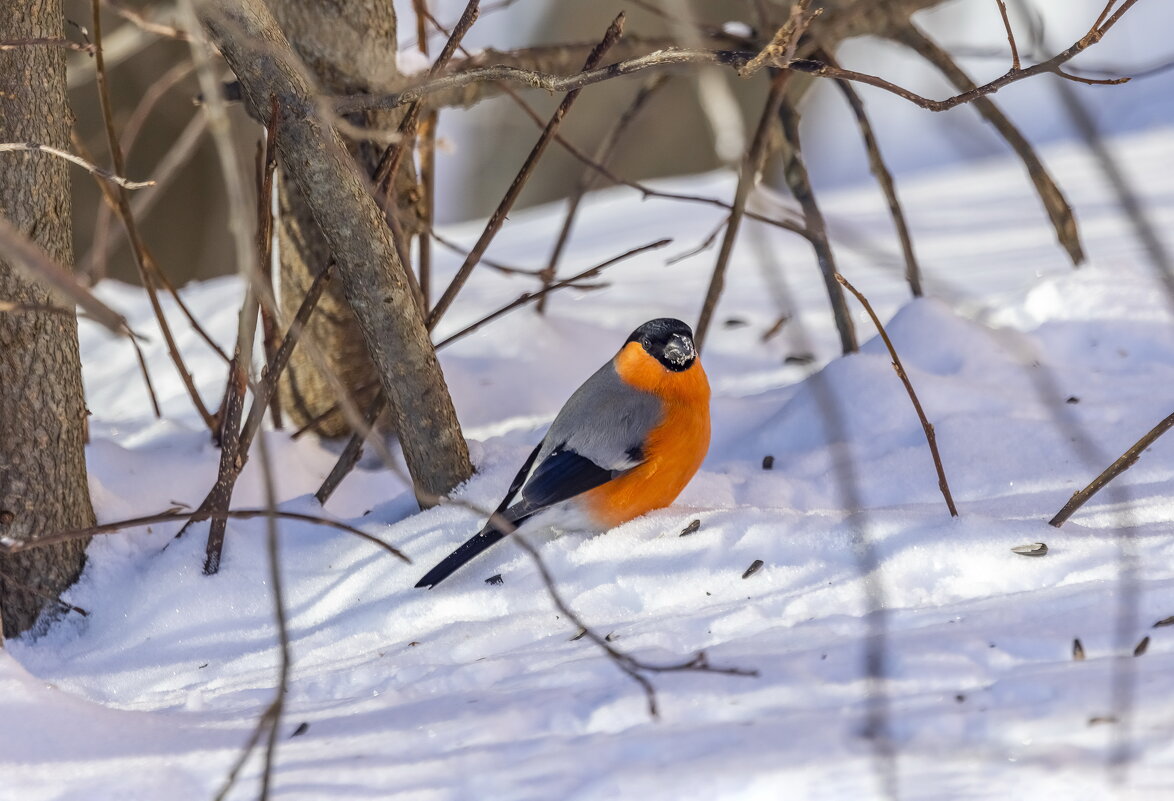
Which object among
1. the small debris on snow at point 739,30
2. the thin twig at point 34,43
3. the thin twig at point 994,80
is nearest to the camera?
the thin twig at point 994,80

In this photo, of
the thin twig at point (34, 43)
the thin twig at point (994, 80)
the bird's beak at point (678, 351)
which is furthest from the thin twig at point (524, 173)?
the thin twig at point (34, 43)

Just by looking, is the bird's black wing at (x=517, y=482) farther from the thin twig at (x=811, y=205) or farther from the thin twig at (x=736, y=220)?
the thin twig at (x=811, y=205)

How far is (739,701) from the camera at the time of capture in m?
1.86

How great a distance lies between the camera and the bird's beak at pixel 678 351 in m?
3.02

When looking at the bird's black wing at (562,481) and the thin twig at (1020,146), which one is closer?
the bird's black wing at (562,481)

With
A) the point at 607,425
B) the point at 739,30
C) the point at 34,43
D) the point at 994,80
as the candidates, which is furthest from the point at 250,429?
the point at 739,30

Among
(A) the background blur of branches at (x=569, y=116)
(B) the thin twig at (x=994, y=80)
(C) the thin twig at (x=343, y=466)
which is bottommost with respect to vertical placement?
(C) the thin twig at (x=343, y=466)

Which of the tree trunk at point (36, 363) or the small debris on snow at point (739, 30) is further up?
the small debris on snow at point (739, 30)

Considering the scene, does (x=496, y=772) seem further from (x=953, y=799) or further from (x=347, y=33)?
(x=347, y=33)

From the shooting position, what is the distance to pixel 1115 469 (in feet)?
7.18

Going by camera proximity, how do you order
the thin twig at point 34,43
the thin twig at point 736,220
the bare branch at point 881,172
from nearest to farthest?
the thin twig at point 34,43 → the thin twig at point 736,220 → the bare branch at point 881,172

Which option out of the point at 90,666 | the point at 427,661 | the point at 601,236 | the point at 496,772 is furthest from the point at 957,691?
the point at 601,236

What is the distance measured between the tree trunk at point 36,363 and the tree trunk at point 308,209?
2.05ft

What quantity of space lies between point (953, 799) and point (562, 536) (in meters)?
1.44
